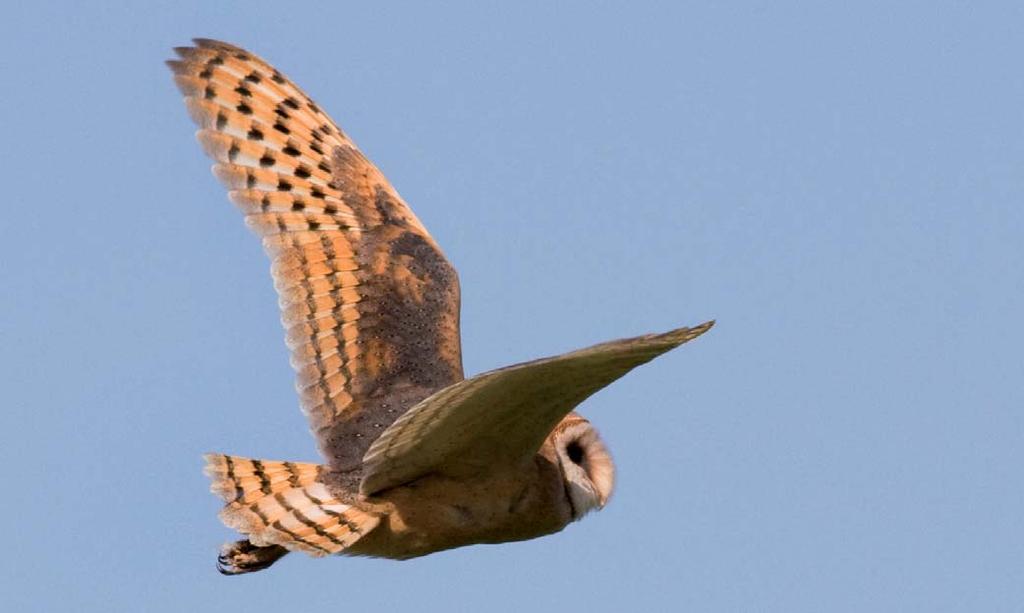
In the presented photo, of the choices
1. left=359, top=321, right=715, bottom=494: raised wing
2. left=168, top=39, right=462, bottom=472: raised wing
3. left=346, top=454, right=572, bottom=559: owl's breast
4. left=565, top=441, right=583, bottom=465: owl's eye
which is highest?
left=168, top=39, right=462, bottom=472: raised wing

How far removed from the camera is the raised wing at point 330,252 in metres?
10.3

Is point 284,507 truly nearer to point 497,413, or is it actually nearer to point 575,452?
point 497,413

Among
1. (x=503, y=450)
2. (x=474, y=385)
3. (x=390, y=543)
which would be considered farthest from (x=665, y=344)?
(x=390, y=543)

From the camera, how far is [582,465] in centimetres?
989

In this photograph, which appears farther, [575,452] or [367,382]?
[367,382]

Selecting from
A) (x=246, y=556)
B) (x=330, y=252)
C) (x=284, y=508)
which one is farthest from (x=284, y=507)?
(x=330, y=252)

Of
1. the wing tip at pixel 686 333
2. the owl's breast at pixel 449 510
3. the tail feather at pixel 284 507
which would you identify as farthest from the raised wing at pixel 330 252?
the wing tip at pixel 686 333

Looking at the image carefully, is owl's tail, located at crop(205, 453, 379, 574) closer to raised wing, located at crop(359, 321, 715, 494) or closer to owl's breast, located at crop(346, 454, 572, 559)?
owl's breast, located at crop(346, 454, 572, 559)

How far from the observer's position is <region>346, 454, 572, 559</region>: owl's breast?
938cm

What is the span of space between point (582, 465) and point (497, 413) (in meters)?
1.39

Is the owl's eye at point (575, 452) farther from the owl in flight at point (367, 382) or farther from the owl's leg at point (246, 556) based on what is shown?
the owl's leg at point (246, 556)

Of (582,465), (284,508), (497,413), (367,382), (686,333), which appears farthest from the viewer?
(367,382)

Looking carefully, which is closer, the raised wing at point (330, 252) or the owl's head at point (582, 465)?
the owl's head at point (582, 465)

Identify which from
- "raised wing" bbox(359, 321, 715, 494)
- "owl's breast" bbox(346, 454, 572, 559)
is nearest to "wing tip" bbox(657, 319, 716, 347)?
"raised wing" bbox(359, 321, 715, 494)
